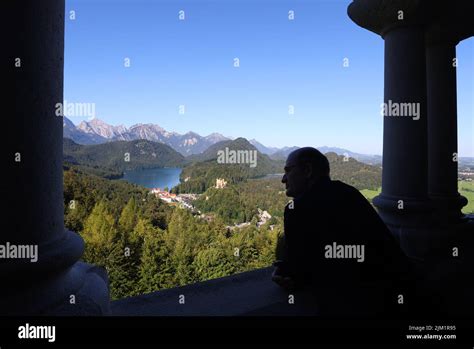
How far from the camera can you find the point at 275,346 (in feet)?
27.5

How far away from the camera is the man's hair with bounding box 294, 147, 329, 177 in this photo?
33.7 ft

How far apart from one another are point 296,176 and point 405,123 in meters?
8.66

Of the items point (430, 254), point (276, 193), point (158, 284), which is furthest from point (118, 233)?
point (430, 254)

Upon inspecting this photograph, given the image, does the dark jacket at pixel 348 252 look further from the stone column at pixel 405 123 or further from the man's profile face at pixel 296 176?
the stone column at pixel 405 123

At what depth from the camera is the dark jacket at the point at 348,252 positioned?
27.8 ft

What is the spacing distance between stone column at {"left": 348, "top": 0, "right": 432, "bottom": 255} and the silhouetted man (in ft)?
23.9

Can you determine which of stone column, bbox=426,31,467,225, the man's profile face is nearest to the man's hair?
the man's profile face

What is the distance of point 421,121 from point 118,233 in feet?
327

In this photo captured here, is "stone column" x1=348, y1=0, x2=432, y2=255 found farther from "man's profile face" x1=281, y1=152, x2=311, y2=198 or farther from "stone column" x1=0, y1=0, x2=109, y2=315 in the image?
"stone column" x1=0, y1=0, x2=109, y2=315

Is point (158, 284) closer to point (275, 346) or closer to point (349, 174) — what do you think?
point (349, 174)

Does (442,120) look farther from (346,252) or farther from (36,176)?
(36,176)

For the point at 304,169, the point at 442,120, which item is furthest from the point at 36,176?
the point at 442,120

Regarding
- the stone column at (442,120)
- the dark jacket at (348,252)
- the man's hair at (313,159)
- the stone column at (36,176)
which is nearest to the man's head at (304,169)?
the man's hair at (313,159)

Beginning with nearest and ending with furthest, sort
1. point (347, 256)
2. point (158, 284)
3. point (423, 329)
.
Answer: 1. point (347, 256)
2. point (423, 329)
3. point (158, 284)
